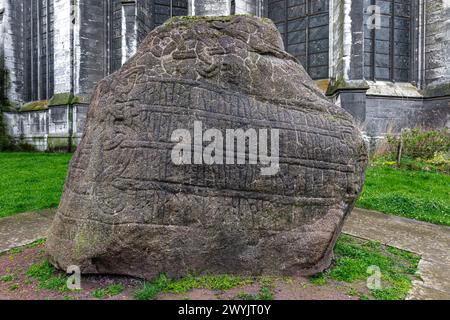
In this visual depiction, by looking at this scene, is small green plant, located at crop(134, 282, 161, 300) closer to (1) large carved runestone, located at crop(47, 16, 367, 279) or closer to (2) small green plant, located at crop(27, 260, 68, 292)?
(1) large carved runestone, located at crop(47, 16, 367, 279)

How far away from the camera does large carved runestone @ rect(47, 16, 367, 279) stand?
8.47 feet

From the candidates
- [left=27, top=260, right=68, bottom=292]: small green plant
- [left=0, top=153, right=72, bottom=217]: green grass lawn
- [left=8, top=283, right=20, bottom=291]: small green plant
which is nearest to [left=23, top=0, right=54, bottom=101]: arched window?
[left=0, top=153, right=72, bottom=217]: green grass lawn

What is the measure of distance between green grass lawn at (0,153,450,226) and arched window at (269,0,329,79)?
15.3 ft

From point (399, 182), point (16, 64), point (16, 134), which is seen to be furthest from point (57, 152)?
point (399, 182)

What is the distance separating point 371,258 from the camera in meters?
3.29

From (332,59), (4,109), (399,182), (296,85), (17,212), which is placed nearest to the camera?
(296,85)

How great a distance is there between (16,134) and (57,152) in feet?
11.6

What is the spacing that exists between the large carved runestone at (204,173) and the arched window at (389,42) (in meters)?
9.43

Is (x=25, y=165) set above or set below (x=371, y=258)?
above

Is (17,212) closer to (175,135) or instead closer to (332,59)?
(175,135)

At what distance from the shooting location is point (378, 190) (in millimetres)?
6484

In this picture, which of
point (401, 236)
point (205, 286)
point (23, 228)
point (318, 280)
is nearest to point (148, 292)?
point (205, 286)

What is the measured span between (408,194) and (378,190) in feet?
1.77

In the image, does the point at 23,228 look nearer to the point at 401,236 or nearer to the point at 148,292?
the point at 148,292
